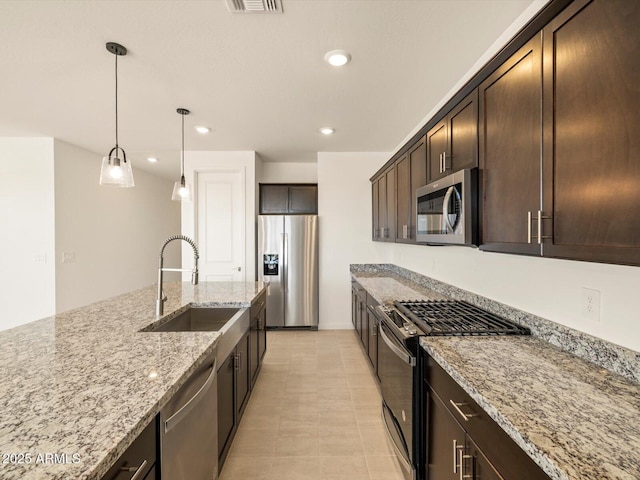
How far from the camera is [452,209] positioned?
5.67 ft

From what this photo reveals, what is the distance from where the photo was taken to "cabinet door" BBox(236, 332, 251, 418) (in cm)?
201

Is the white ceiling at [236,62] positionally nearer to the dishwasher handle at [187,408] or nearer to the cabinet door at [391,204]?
the cabinet door at [391,204]

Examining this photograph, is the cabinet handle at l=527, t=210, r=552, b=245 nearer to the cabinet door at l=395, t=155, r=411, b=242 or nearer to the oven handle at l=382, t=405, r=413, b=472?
the oven handle at l=382, t=405, r=413, b=472

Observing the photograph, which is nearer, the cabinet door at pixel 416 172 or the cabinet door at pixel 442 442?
the cabinet door at pixel 442 442

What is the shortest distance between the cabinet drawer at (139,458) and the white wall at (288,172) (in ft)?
14.8

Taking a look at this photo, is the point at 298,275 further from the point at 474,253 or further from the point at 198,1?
the point at 198,1

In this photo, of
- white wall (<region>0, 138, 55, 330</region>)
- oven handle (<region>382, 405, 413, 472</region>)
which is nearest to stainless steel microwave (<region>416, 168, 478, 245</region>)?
oven handle (<region>382, 405, 413, 472</region>)

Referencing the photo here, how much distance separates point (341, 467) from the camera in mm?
1828

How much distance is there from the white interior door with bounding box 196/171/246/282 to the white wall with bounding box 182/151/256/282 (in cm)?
7

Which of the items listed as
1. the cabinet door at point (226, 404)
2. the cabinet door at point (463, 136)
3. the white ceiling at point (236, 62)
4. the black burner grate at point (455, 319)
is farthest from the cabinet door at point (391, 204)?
the cabinet door at point (226, 404)

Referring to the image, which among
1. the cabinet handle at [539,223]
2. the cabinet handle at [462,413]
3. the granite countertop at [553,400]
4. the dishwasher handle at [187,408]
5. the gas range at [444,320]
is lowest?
the cabinet handle at [462,413]

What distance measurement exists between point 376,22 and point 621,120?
1.36 m

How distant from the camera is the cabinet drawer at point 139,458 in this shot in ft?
2.47

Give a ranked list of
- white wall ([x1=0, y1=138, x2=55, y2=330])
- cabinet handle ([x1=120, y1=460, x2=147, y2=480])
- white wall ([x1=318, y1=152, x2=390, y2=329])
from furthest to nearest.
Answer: white wall ([x1=318, y1=152, x2=390, y2=329]), white wall ([x1=0, y1=138, x2=55, y2=330]), cabinet handle ([x1=120, y1=460, x2=147, y2=480])
